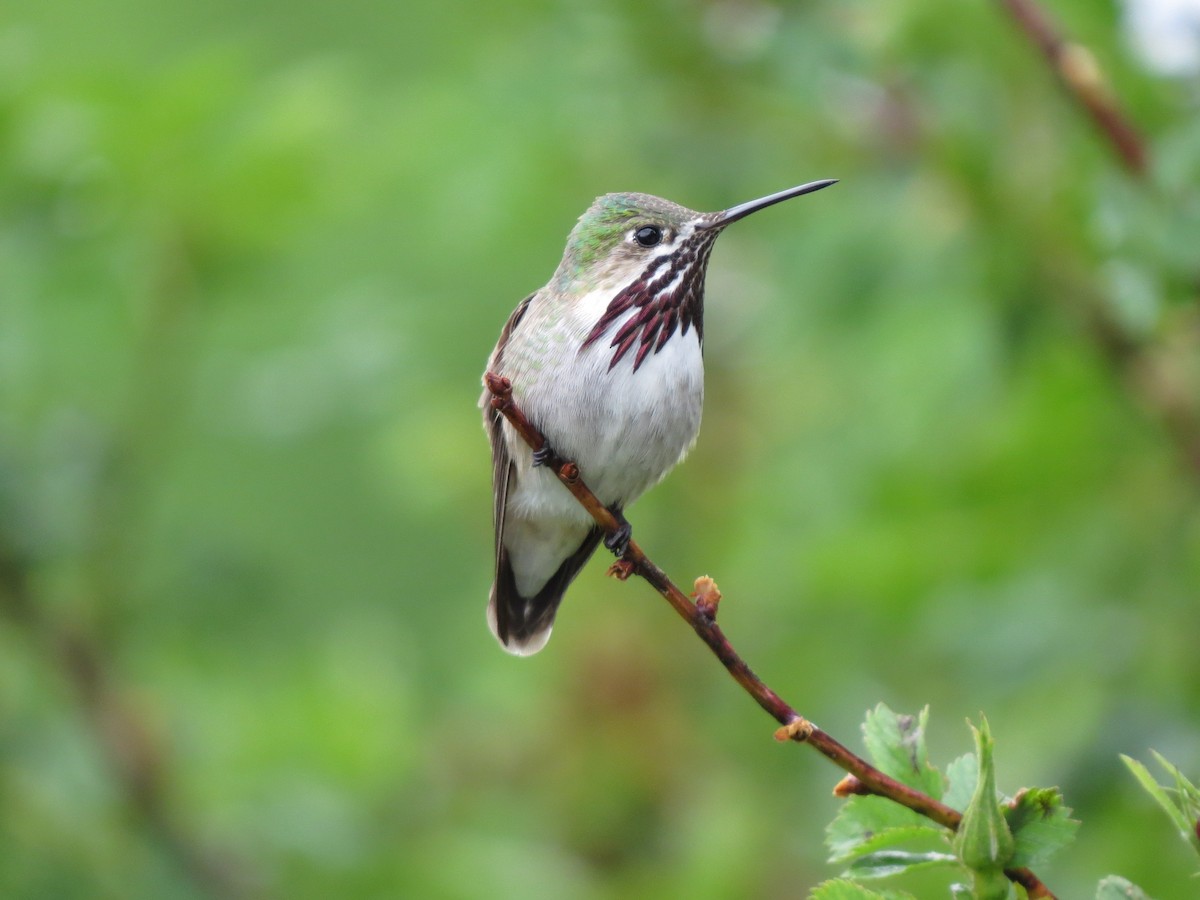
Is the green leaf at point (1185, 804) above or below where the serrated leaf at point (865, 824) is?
below

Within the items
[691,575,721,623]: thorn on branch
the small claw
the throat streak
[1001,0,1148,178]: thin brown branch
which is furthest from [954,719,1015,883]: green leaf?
[1001,0,1148,178]: thin brown branch

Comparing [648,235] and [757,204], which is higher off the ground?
[648,235]

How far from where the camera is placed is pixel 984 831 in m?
1.85

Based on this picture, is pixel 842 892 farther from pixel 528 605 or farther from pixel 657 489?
pixel 657 489

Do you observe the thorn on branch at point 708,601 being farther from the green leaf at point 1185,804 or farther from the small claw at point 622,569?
the green leaf at point 1185,804

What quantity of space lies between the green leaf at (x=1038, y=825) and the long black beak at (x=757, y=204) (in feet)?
3.66

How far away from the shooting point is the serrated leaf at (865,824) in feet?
6.63

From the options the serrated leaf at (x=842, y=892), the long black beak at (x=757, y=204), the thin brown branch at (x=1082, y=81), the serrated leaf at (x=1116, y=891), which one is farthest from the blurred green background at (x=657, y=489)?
the serrated leaf at (x=842, y=892)

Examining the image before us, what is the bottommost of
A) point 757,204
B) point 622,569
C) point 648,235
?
point 622,569

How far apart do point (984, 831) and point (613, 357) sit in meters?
1.66

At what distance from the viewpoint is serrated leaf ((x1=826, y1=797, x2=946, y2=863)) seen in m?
2.02

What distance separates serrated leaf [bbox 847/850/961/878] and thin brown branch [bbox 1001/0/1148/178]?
1766 millimetres

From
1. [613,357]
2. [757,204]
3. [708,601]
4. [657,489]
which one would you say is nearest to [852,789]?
[708,601]

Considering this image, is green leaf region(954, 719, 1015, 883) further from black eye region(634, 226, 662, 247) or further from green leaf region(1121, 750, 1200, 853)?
black eye region(634, 226, 662, 247)
